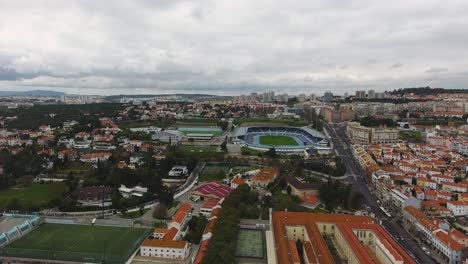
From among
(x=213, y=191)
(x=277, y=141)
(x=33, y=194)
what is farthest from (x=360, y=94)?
(x=33, y=194)

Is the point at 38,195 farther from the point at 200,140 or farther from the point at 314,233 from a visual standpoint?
the point at 200,140

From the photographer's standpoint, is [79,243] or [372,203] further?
[372,203]

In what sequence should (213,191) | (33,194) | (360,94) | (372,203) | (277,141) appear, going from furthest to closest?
(360,94) < (277,141) < (33,194) < (213,191) < (372,203)

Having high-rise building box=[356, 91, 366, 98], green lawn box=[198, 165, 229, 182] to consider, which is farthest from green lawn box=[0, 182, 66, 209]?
high-rise building box=[356, 91, 366, 98]

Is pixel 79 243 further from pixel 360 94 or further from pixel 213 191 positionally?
pixel 360 94

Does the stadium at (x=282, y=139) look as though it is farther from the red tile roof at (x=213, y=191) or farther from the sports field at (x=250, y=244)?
the sports field at (x=250, y=244)

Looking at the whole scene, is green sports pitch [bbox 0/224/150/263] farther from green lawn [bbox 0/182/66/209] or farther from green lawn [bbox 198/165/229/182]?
green lawn [bbox 198/165/229/182]
